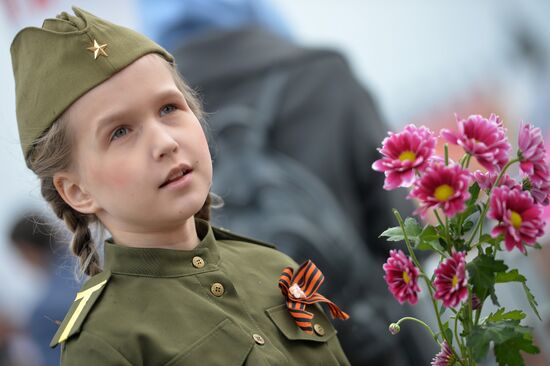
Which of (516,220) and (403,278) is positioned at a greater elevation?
(516,220)

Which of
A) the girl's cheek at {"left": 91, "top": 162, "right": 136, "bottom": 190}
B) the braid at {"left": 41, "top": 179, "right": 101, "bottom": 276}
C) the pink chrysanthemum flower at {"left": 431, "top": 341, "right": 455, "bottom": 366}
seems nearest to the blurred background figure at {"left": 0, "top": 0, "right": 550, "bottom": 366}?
the braid at {"left": 41, "top": 179, "right": 101, "bottom": 276}

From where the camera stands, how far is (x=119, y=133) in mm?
1454

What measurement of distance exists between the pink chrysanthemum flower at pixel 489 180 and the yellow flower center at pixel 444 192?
0.12 metres

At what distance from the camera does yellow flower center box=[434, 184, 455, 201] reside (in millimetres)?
1245

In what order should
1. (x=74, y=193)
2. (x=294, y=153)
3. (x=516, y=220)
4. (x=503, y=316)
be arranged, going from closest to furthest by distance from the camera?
1. (x=516, y=220)
2. (x=503, y=316)
3. (x=74, y=193)
4. (x=294, y=153)

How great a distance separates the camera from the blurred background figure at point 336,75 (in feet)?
11.4

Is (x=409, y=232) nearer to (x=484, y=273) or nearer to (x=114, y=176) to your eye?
(x=484, y=273)

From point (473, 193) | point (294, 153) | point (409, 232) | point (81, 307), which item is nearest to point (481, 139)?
point (473, 193)

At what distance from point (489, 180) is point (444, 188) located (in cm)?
13

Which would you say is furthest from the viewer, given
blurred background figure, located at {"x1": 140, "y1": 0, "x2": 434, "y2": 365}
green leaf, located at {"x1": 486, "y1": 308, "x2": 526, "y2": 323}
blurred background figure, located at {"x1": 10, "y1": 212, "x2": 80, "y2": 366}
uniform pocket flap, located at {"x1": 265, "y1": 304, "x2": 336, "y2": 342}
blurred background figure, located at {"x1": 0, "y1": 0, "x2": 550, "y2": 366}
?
blurred background figure, located at {"x1": 140, "y1": 0, "x2": 434, "y2": 365}

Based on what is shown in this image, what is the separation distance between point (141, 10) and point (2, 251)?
1129mm

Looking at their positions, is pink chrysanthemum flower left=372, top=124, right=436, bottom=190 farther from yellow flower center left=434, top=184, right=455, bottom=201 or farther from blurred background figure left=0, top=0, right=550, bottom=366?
blurred background figure left=0, top=0, right=550, bottom=366

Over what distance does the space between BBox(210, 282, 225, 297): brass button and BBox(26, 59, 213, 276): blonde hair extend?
0.72 feet

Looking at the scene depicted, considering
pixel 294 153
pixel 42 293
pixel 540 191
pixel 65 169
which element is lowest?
pixel 42 293
